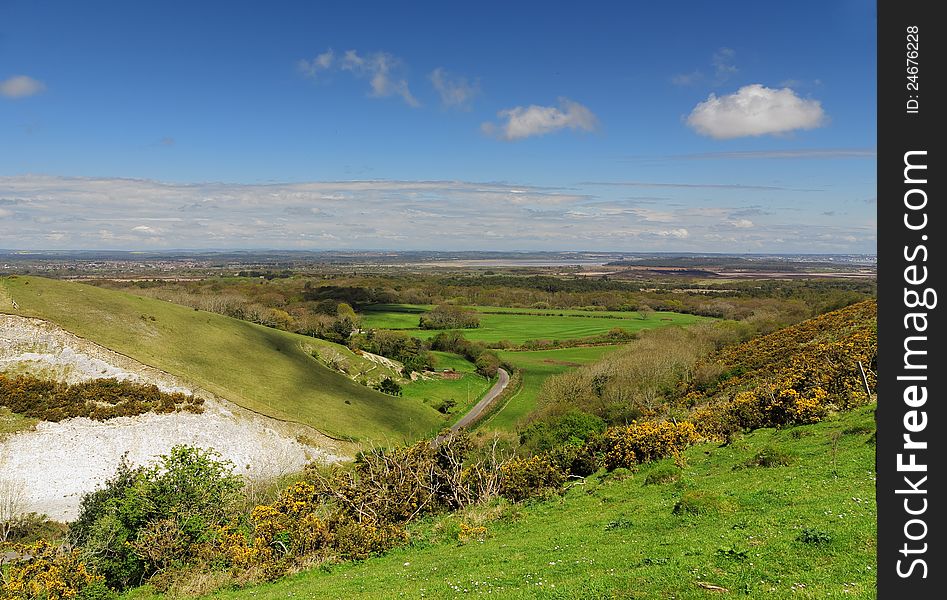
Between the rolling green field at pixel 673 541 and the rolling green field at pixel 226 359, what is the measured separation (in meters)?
48.7

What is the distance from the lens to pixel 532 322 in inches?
6688

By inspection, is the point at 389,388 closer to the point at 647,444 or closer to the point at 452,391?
the point at 452,391

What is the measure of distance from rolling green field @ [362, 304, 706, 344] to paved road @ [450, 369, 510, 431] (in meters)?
26.6

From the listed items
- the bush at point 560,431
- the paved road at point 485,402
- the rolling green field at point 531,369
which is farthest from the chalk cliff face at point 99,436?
the rolling green field at point 531,369

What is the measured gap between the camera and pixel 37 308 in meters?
70.6

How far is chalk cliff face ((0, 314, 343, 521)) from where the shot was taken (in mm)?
49094

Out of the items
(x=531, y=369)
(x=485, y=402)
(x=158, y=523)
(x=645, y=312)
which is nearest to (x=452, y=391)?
(x=485, y=402)

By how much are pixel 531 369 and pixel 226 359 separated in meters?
59.6

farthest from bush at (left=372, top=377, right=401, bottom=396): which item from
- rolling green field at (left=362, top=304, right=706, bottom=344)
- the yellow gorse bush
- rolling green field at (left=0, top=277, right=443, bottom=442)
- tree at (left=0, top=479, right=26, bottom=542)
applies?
the yellow gorse bush

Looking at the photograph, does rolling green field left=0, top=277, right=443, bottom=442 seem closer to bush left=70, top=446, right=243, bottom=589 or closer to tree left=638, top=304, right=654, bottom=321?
bush left=70, top=446, right=243, bottom=589
